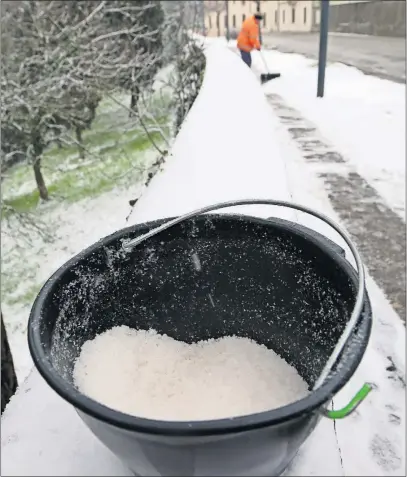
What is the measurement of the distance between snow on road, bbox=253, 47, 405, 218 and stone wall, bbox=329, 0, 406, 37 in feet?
11.1

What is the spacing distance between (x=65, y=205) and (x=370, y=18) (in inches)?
508

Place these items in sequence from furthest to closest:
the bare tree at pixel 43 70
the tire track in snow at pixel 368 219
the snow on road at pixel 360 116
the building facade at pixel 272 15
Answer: the building facade at pixel 272 15, the bare tree at pixel 43 70, the snow on road at pixel 360 116, the tire track in snow at pixel 368 219

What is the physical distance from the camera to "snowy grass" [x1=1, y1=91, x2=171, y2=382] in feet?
22.6

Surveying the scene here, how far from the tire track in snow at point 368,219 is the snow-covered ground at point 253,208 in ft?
0.31

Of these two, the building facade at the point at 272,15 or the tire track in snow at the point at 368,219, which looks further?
the building facade at the point at 272,15

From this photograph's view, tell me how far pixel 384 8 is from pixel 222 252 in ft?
55.1

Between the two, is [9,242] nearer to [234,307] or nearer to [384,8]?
[234,307]

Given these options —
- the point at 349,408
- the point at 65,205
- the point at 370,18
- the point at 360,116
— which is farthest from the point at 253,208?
the point at 370,18

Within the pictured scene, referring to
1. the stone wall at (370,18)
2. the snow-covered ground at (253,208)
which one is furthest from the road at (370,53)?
the snow-covered ground at (253,208)

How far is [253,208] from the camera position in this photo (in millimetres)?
1966

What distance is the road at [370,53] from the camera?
10859mm

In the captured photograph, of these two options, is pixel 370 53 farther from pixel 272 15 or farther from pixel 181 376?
pixel 272 15

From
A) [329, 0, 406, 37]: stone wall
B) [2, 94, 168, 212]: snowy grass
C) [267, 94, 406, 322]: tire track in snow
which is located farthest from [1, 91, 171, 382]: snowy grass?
[329, 0, 406, 37]: stone wall

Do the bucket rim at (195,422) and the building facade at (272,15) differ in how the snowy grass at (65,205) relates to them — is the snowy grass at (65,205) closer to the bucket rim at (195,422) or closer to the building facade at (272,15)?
the bucket rim at (195,422)
